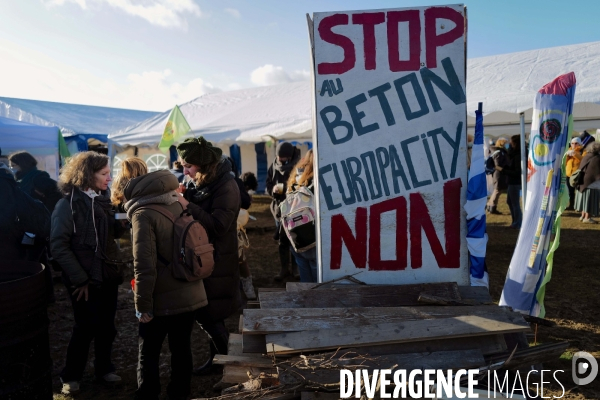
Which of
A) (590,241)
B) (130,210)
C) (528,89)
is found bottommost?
(590,241)

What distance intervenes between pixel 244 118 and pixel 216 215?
12190 mm

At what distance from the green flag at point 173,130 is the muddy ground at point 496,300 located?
2.30m

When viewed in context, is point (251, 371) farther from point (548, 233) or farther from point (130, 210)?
point (548, 233)

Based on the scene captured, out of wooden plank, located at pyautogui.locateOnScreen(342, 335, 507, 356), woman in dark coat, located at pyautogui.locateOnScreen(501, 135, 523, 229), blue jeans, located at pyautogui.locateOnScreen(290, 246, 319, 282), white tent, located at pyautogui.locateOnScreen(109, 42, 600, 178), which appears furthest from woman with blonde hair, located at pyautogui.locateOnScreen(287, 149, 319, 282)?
woman in dark coat, located at pyautogui.locateOnScreen(501, 135, 523, 229)

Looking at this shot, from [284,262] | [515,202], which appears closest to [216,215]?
[284,262]

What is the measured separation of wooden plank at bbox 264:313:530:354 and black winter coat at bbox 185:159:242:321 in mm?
1321

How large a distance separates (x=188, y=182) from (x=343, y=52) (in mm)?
1699

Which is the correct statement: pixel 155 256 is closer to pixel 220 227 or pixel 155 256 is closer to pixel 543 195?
pixel 220 227

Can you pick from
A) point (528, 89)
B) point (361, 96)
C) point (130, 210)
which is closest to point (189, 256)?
point (130, 210)

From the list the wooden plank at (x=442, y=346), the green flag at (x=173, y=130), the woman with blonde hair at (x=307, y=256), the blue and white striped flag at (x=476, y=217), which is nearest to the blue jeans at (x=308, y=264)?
the woman with blonde hair at (x=307, y=256)

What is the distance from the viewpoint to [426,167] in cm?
355

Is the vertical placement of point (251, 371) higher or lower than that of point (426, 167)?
lower

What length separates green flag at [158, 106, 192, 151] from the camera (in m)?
11.1

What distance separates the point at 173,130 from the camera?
11.3 m
